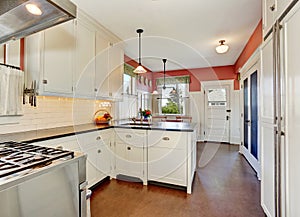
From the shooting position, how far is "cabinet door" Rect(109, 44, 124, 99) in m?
3.49

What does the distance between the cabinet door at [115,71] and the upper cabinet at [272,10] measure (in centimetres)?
255

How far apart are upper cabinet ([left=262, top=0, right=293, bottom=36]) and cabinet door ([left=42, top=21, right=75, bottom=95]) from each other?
241 centimetres

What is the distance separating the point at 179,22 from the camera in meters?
3.12

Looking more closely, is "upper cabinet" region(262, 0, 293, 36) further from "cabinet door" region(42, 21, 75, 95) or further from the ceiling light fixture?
"cabinet door" region(42, 21, 75, 95)

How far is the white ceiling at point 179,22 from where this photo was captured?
2.58m

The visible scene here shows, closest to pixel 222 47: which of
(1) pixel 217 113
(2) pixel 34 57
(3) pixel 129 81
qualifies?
(3) pixel 129 81

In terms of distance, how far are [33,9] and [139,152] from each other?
91.8 inches

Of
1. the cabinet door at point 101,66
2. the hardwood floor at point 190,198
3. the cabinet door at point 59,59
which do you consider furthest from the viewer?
the cabinet door at point 101,66

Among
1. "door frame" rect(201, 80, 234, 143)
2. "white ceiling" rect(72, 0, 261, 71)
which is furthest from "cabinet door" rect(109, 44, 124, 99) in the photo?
"door frame" rect(201, 80, 234, 143)

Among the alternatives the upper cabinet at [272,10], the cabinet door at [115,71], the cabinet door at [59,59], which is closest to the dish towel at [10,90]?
the cabinet door at [59,59]

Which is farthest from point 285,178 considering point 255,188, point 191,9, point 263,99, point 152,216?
point 191,9

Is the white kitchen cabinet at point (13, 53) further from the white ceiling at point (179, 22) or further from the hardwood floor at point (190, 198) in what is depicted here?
the hardwood floor at point (190, 198)

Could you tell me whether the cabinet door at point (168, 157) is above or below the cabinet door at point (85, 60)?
below

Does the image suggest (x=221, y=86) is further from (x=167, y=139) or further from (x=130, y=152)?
(x=130, y=152)
